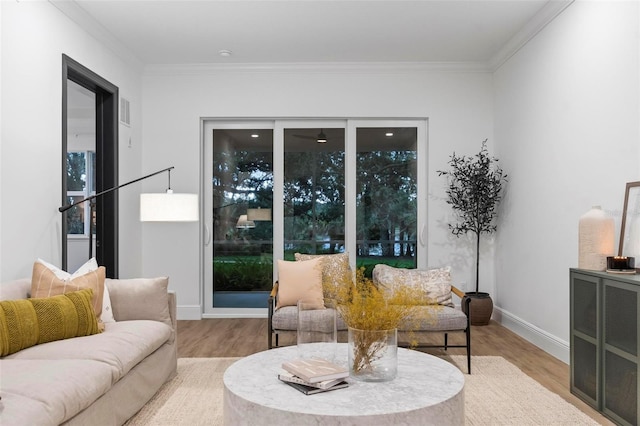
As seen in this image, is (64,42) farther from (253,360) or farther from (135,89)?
(253,360)

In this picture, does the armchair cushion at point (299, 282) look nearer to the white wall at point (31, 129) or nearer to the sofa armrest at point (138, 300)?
the sofa armrest at point (138, 300)

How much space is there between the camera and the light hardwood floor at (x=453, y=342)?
3.62 m

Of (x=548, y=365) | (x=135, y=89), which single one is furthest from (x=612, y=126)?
(x=135, y=89)

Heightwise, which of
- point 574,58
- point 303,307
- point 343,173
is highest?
point 574,58

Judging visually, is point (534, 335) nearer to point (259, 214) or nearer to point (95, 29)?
point (259, 214)

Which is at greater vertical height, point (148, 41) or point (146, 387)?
point (148, 41)

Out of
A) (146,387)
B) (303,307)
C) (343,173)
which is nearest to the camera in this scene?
(303,307)

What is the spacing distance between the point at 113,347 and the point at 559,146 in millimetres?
3603

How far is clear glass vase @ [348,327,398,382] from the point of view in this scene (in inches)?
83.1

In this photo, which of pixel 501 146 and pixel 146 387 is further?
pixel 501 146

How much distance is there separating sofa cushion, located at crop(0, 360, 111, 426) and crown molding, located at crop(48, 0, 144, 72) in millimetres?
2877

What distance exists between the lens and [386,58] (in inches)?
217

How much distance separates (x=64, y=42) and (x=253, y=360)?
124 inches

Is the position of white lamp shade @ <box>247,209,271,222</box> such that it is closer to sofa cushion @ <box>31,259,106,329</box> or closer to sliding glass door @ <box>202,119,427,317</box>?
sliding glass door @ <box>202,119,427,317</box>
